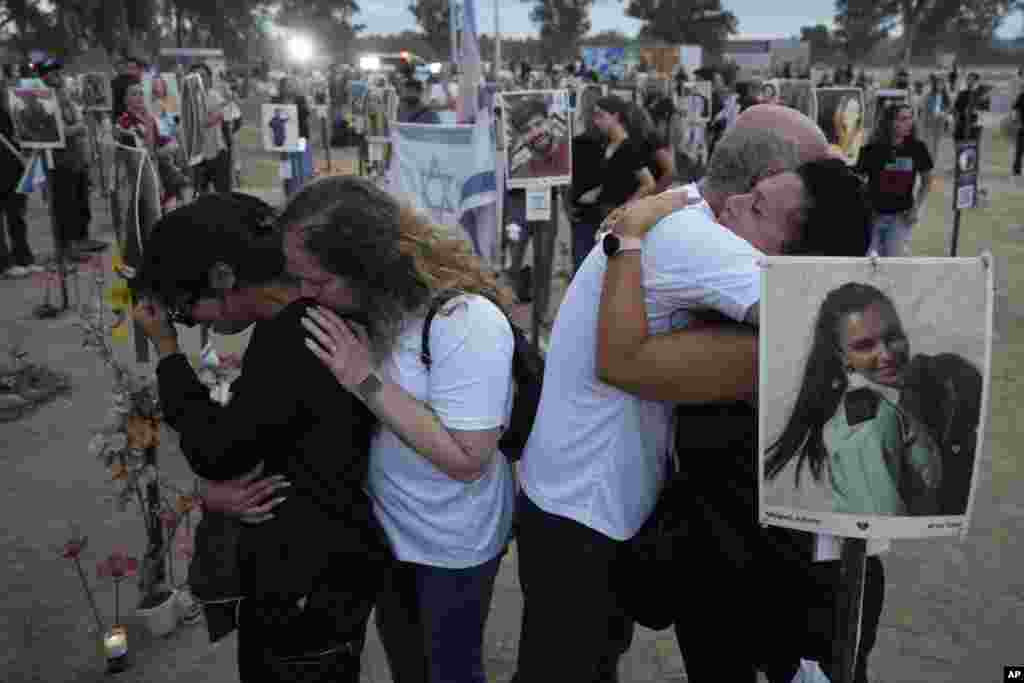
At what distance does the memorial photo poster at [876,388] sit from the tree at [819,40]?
3274 inches

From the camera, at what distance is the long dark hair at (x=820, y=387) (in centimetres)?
133

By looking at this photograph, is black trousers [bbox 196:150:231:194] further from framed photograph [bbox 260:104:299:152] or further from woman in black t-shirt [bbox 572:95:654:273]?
woman in black t-shirt [bbox 572:95:654:273]

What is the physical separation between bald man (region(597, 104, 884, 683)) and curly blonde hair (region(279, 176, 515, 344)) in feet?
1.27

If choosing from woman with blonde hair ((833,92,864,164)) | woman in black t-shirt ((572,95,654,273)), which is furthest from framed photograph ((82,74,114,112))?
woman with blonde hair ((833,92,864,164))

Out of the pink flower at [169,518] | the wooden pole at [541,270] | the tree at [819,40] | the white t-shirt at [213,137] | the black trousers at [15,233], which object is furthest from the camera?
the tree at [819,40]

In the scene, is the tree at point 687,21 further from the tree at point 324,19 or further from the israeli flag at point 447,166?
the israeli flag at point 447,166

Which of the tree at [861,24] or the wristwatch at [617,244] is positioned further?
the tree at [861,24]

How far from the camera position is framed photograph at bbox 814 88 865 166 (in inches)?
360

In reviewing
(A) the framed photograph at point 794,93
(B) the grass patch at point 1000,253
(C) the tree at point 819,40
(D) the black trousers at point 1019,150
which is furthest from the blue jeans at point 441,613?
(C) the tree at point 819,40

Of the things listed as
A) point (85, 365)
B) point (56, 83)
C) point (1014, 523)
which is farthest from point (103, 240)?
point (1014, 523)

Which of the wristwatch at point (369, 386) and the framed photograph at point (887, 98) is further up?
the framed photograph at point (887, 98)

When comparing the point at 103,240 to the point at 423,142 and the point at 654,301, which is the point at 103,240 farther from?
the point at 654,301

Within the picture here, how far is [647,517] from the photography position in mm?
1842

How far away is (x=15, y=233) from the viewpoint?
921 cm
